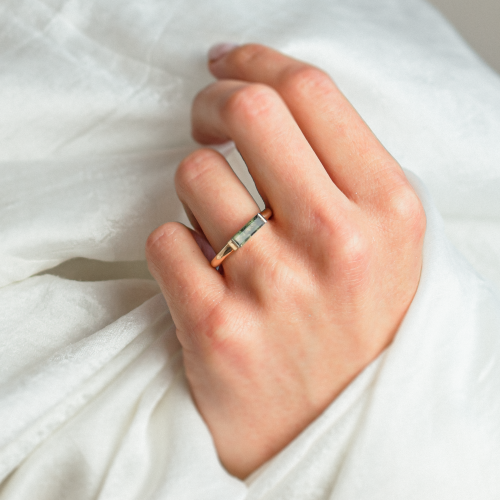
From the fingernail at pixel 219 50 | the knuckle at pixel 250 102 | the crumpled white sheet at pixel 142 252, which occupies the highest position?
the knuckle at pixel 250 102

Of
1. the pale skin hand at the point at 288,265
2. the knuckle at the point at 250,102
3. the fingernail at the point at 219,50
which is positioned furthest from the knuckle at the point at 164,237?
the fingernail at the point at 219,50

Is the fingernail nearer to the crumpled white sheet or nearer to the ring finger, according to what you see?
the crumpled white sheet

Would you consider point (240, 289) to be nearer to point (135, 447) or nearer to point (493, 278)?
point (135, 447)

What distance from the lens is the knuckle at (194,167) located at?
1.68ft

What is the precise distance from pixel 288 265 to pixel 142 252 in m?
0.23

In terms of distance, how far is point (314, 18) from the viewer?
0.73m

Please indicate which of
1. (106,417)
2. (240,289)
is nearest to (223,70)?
(240,289)

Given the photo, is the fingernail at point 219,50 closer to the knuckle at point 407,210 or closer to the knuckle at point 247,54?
the knuckle at point 247,54

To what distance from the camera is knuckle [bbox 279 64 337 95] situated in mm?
517

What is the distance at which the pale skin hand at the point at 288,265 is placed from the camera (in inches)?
18.3

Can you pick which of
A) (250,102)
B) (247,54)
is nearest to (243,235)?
(250,102)

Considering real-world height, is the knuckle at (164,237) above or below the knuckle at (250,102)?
below

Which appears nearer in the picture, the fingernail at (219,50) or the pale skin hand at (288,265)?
the pale skin hand at (288,265)

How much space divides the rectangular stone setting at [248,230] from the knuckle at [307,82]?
0.14m
